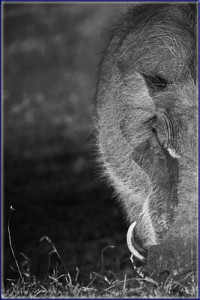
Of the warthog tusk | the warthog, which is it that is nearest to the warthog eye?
the warthog

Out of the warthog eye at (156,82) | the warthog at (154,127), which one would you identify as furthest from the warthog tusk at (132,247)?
the warthog eye at (156,82)

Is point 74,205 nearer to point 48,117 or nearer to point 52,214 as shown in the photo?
point 52,214

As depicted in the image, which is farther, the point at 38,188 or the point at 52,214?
the point at 38,188

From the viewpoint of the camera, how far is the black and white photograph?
9.18 feet

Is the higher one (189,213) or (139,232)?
(189,213)

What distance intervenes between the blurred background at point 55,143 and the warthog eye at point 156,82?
969mm

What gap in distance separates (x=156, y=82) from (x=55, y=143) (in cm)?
518

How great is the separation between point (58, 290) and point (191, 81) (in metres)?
1.35

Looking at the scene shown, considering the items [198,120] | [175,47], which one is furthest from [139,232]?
[175,47]

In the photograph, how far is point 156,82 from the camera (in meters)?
3.42

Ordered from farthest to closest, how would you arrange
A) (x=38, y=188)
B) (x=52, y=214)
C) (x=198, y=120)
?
1. (x=38, y=188)
2. (x=52, y=214)
3. (x=198, y=120)

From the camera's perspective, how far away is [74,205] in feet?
19.5

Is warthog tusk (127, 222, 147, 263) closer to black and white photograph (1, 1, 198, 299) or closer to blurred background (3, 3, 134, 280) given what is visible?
black and white photograph (1, 1, 198, 299)

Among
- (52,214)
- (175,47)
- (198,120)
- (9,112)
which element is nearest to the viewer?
(198,120)
